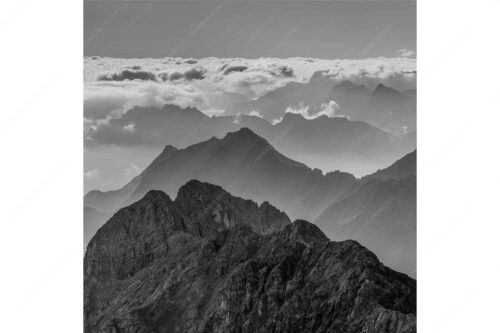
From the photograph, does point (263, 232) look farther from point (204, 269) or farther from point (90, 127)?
point (90, 127)

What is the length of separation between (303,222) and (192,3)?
474 cm

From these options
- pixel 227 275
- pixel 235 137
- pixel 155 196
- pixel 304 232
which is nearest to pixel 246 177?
pixel 235 137

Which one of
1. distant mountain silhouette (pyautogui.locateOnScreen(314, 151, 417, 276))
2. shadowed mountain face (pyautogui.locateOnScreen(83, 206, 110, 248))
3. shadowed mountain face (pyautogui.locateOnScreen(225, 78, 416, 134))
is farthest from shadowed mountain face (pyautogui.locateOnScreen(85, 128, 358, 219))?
shadowed mountain face (pyautogui.locateOnScreen(225, 78, 416, 134))

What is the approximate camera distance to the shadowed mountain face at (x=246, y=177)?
27.7 m

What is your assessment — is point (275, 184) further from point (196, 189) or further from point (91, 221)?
point (91, 221)

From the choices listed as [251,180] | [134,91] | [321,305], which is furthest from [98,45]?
[321,305]

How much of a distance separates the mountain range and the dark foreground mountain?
232mm

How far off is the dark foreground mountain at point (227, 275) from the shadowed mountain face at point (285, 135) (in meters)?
1.10

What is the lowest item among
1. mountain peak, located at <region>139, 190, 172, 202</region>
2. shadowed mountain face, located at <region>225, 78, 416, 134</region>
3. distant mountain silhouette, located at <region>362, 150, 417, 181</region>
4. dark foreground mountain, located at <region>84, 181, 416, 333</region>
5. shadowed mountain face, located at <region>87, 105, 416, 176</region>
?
dark foreground mountain, located at <region>84, 181, 416, 333</region>

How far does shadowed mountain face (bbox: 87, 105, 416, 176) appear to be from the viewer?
2783 cm

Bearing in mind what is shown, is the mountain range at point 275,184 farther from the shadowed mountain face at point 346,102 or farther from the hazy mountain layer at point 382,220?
the shadowed mountain face at point 346,102

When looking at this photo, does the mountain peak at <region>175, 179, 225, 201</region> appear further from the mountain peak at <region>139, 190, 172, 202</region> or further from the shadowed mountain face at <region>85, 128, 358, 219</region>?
the mountain peak at <region>139, 190, 172, 202</region>

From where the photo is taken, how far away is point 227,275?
26.9 m

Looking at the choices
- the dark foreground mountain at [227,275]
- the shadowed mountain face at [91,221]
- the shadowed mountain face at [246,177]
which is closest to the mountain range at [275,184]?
the shadowed mountain face at [246,177]
